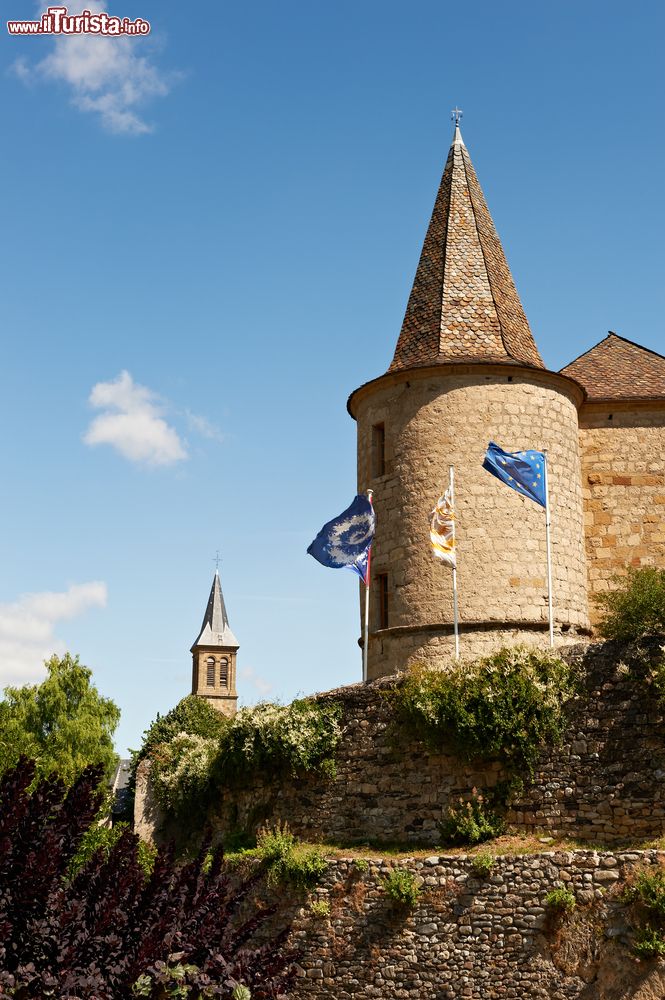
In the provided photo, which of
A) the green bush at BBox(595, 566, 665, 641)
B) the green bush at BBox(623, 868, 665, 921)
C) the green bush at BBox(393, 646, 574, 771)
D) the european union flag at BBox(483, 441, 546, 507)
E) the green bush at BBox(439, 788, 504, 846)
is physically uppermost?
the european union flag at BBox(483, 441, 546, 507)

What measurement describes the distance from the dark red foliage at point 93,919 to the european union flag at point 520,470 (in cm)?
1256

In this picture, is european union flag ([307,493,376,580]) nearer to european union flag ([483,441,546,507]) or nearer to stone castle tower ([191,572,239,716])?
european union flag ([483,441,546,507])

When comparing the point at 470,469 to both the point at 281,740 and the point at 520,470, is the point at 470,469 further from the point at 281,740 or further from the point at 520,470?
the point at 281,740

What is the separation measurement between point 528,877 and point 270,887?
16.0 feet

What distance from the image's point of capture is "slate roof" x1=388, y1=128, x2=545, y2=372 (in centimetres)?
2552

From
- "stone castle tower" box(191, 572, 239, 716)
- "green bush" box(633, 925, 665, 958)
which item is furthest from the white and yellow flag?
"stone castle tower" box(191, 572, 239, 716)

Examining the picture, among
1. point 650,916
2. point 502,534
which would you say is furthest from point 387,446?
point 650,916

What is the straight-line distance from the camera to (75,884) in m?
10.6

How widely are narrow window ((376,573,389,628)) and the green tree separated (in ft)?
75.6

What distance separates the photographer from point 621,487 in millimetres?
26188

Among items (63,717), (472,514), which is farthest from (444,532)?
(63,717)

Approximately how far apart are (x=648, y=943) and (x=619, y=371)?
16317mm

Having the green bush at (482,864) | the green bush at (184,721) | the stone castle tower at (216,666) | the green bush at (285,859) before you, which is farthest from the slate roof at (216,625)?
the green bush at (482,864)

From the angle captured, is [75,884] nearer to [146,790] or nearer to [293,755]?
[293,755]
